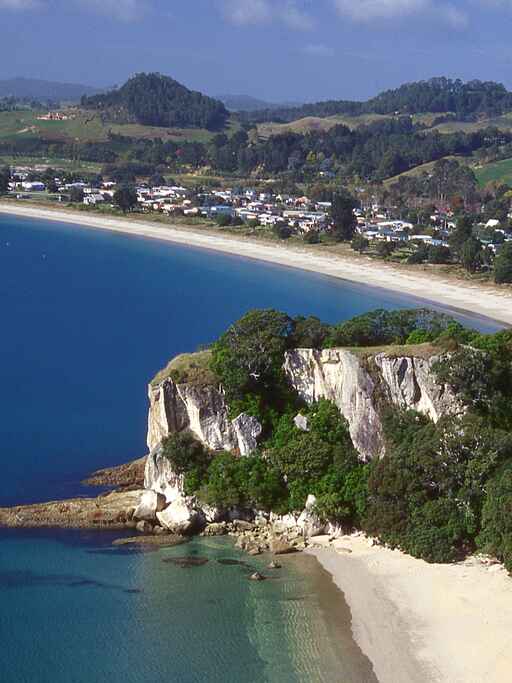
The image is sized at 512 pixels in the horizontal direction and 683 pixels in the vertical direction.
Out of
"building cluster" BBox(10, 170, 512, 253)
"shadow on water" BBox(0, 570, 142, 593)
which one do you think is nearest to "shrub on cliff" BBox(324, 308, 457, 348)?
"shadow on water" BBox(0, 570, 142, 593)

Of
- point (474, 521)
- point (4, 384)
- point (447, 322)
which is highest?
point (447, 322)

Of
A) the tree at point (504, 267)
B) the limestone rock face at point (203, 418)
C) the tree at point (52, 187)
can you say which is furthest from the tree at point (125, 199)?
the limestone rock face at point (203, 418)

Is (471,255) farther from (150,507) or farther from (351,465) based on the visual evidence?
(150,507)

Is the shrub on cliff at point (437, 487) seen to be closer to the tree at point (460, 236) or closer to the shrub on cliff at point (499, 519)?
the shrub on cliff at point (499, 519)

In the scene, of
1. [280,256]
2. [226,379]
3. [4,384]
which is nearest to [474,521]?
[226,379]

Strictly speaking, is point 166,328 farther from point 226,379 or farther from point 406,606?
point 406,606

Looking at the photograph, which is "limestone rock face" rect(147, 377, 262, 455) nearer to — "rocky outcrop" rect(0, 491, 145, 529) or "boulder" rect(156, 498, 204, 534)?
"boulder" rect(156, 498, 204, 534)
